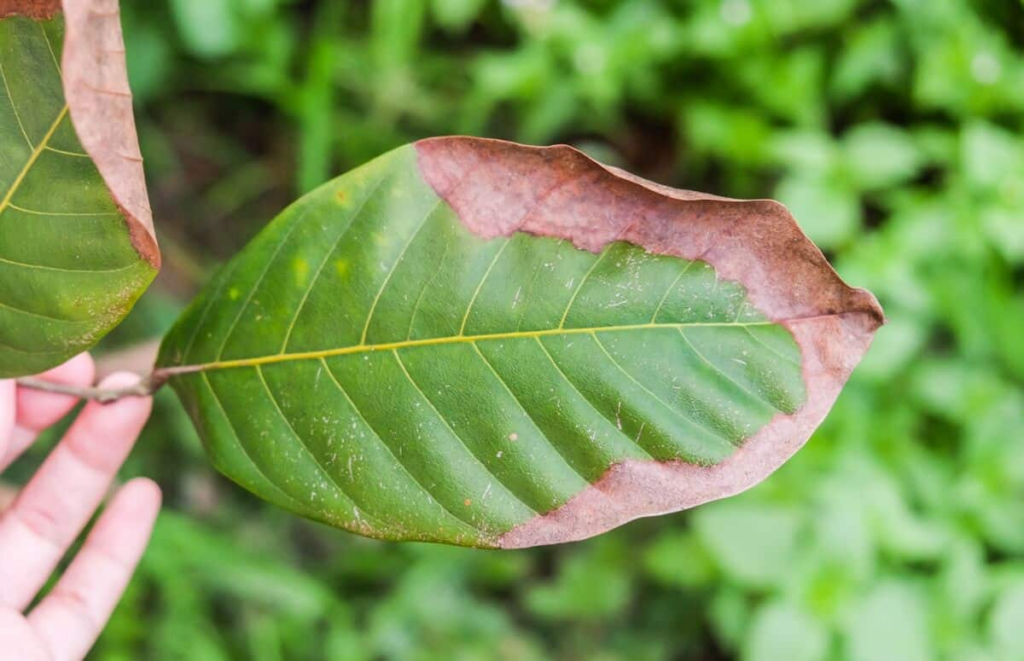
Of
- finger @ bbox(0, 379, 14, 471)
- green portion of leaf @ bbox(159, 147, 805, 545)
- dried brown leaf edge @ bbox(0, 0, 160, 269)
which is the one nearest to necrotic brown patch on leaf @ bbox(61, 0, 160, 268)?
dried brown leaf edge @ bbox(0, 0, 160, 269)

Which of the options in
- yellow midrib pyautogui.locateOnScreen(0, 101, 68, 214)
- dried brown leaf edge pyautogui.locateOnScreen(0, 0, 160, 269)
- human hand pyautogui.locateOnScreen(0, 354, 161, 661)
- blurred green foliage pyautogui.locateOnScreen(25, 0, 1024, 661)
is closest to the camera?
dried brown leaf edge pyautogui.locateOnScreen(0, 0, 160, 269)

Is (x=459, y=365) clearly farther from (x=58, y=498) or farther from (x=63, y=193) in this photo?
(x=58, y=498)

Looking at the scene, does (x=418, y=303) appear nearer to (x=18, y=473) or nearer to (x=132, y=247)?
(x=132, y=247)

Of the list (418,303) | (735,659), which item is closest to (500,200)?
(418,303)

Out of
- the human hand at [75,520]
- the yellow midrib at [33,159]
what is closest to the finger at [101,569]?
the human hand at [75,520]

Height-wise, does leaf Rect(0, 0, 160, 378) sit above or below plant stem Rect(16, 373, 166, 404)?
above

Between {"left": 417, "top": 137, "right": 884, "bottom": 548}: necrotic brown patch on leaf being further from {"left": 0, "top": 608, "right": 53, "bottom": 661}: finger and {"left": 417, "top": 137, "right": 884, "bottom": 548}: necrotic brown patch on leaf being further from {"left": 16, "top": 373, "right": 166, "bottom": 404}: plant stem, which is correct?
{"left": 0, "top": 608, "right": 53, "bottom": 661}: finger
